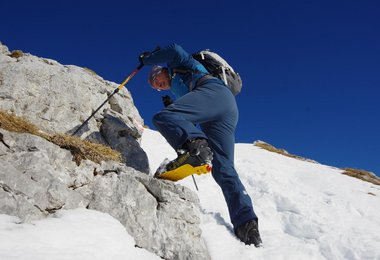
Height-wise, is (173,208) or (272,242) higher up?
(272,242)

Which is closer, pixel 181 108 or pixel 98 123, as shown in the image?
pixel 181 108

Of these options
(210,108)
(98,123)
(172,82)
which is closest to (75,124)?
(98,123)

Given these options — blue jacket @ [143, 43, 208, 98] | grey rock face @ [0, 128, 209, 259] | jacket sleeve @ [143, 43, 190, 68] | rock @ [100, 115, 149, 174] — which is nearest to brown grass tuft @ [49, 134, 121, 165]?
grey rock face @ [0, 128, 209, 259]

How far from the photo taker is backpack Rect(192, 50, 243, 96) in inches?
279

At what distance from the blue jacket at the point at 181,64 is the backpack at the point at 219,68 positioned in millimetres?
277

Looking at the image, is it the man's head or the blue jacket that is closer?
the blue jacket

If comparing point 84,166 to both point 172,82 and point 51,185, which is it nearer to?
point 51,185

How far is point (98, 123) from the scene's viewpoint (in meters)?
9.12

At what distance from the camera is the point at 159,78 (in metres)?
7.79

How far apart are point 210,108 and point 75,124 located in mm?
3920

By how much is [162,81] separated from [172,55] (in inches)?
39.1

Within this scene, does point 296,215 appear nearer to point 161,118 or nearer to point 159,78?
point 161,118

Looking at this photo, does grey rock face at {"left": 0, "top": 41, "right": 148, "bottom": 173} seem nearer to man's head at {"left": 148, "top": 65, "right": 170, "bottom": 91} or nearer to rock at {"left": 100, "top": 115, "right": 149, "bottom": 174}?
rock at {"left": 100, "top": 115, "right": 149, "bottom": 174}

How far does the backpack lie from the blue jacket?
0.91 feet
